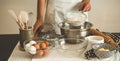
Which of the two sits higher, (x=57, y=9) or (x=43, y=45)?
(x=57, y=9)

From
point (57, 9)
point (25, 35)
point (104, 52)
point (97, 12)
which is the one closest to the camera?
point (104, 52)

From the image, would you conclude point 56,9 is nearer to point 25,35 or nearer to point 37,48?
point 25,35

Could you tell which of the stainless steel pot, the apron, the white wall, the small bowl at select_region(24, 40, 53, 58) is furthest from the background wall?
the small bowl at select_region(24, 40, 53, 58)

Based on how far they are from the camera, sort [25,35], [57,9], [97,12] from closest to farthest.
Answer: [25,35]
[57,9]
[97,12]

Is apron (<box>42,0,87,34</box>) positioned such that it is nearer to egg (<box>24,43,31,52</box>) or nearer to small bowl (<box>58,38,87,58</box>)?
small bowl (<box>58,38,87,58</box>)

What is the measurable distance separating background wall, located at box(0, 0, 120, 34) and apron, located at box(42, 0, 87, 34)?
1.06 metres

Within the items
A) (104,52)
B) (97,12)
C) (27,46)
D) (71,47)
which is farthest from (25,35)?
(97,12)

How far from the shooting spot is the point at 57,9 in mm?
1788

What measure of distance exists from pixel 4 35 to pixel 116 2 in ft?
4.96

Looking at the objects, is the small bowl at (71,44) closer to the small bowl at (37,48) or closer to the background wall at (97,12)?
the small bowl at (37,48)

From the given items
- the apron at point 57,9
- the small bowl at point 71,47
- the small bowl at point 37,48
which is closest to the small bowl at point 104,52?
the small bowl at point 71,47

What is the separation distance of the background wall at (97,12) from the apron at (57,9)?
106cm

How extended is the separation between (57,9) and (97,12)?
3.96ft

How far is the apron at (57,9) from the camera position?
5.72 ft
